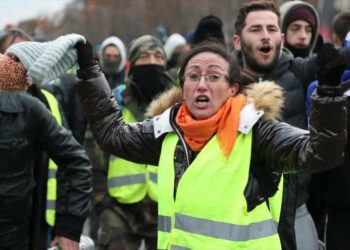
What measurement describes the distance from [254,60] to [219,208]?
193 cm

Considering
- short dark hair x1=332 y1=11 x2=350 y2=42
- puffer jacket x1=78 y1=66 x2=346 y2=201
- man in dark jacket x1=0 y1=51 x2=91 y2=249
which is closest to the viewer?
puffer jacket x1=78 y1=66 x2=346 y2=201

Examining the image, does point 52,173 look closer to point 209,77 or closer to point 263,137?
point 209,77

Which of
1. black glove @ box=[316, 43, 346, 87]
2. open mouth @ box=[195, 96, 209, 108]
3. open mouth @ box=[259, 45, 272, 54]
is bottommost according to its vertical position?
open mouth @ box=[195, 96, 209, 108]

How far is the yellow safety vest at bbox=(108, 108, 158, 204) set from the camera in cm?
595

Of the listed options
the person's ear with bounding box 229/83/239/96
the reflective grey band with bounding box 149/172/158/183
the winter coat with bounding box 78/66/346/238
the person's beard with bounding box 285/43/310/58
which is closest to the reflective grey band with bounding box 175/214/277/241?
the winter coat with bounding box 78/66/346/238

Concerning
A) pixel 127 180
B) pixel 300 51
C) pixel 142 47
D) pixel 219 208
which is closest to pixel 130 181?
pixel 127 180

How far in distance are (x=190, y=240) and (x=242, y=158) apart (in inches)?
17.7

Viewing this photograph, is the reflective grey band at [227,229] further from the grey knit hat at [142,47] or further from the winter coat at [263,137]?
the grey knit hat at [142,47]

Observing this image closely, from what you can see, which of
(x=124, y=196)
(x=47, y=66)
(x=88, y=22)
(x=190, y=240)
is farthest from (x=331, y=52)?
(x=88, y=22)

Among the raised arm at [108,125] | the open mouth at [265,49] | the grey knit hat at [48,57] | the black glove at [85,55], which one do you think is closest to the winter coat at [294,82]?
the open mouth at [265,49]

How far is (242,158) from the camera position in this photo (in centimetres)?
327

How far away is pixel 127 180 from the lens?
5969mm

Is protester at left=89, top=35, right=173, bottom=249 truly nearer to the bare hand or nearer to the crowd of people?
the crowd of people

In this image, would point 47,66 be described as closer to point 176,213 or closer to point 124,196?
point 176,213
